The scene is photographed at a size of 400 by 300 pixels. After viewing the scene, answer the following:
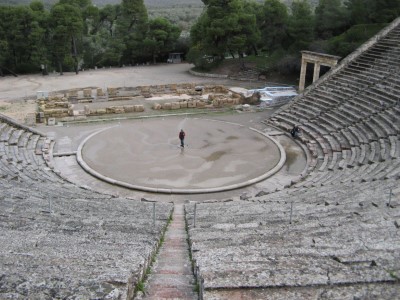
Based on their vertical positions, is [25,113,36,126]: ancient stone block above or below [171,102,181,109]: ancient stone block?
below

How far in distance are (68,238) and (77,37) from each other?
39.8 m

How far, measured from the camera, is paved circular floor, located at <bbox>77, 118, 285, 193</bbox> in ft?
54.8

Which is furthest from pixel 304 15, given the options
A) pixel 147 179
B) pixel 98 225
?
pixel 98 225

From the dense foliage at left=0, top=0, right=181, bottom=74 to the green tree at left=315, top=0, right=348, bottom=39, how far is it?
Result: 1796 cm

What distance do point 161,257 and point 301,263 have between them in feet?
10.1

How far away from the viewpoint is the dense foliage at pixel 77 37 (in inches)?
1609

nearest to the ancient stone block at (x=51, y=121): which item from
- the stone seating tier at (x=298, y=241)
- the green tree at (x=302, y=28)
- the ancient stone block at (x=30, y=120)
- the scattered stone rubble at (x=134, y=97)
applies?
the scattered stone rubble at (x=134, y=97)

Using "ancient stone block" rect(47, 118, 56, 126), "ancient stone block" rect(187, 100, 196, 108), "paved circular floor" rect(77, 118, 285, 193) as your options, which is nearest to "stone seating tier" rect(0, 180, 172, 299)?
"paved circular floor" rect(77, 118, 285, 193)

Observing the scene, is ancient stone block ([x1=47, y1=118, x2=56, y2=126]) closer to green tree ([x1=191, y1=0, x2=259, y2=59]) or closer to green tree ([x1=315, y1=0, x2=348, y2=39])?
green tree ([x1=191, y1=0, x2=259, y2=59])

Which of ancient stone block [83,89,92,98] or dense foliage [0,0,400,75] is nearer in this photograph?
ancient stone block [83,89,92,98]

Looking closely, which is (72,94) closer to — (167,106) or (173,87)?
(173,87)

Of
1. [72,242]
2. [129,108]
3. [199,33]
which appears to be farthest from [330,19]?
[72,242]

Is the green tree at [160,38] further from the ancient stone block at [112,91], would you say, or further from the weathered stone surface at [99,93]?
the weathered stone surface at [99,93]

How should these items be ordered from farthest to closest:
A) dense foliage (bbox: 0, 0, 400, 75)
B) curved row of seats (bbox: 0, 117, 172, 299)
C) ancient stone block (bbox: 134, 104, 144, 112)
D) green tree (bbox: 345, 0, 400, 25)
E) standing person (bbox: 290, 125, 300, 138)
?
1. dense foliage (bbox: 0, 0, 400, 75)
2. green tree (bbox: 345, 0, 400, 25)
3. ancient stone block (bbox: 134, 104, 144, 112)
4. standing person (bbox: 290, 125, 300, 138)
5. curved row of seats (bbox: 0, 117, 172, 299)
